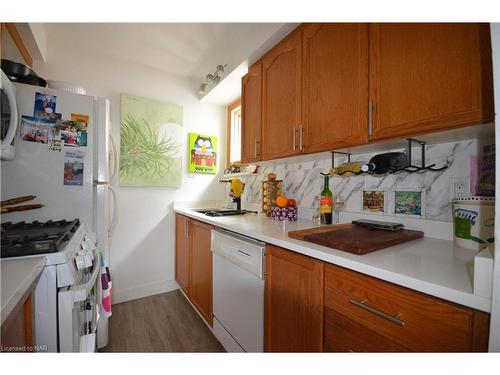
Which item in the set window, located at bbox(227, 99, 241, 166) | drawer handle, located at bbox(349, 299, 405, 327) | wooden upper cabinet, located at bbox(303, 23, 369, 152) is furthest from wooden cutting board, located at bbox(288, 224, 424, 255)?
window, located at bbox(227, 99, 241, 166)

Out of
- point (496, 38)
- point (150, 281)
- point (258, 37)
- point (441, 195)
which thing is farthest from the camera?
point (150, 281)

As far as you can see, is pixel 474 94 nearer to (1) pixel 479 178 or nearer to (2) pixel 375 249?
(1) pixel 479 178

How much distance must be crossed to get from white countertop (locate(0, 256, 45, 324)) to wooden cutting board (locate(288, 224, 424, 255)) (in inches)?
34.8

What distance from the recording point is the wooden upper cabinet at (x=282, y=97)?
131 centimetres

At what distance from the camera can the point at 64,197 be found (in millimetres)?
1192

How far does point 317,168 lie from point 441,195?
71 centimetres

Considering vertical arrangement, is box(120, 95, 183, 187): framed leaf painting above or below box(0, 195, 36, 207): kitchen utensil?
above

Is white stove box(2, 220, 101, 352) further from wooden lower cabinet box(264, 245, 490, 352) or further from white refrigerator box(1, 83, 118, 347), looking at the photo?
wooden lower cabinet box(264, 245, 490, 352)

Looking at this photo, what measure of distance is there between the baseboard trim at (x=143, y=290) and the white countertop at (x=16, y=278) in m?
1.63

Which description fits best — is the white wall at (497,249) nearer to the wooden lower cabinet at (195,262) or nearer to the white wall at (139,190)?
the wooden lower cabinet at (195,262)

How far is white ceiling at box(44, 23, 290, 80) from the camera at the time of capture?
154cm

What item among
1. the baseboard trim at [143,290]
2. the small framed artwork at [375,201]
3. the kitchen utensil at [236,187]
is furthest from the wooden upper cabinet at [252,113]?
the baseboard trim at [143,290]
